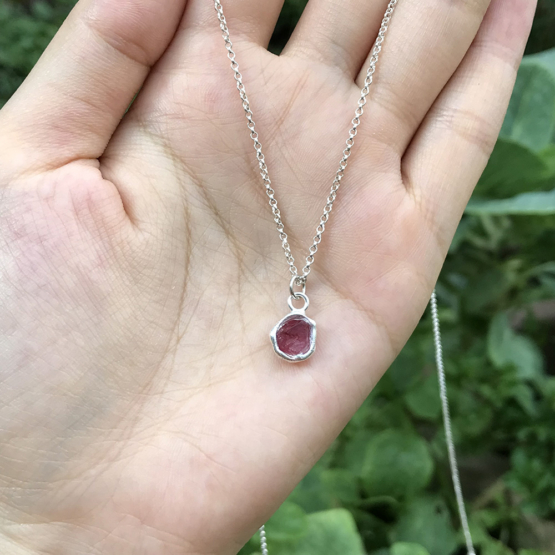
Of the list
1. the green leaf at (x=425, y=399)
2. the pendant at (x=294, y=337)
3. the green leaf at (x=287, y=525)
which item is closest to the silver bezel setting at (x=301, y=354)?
the pendant at (x=294, y=337)

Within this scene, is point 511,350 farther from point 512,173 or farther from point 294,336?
point 294,336

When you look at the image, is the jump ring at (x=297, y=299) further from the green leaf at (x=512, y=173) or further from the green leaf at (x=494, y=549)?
the green leaf at (x=494, y=549)

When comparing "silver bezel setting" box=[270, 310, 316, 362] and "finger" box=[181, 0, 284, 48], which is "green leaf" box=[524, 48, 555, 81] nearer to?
"finger" box=[181, 0, 284, 48]

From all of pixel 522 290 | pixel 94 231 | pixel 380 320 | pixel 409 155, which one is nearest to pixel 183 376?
pixel 94 231

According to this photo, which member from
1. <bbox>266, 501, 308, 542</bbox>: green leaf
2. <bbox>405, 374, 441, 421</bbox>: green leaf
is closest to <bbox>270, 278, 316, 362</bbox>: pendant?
<bbox>266, 501, 308, 542</bbox>: green leaf

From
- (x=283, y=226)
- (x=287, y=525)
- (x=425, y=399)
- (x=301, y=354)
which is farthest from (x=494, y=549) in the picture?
(x=283, y=226)

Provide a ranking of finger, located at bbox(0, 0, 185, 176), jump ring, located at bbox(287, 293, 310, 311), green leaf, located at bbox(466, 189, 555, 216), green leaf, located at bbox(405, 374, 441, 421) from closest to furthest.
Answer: finger, located at bbox(0, 0, 185, 176) < jump ring, located at bbox(287, 293, 310, 311) < green leaf, located at bbox(466, 189, 555, 216) < green leaf, located at bbox(405, 374, 441, 421)
